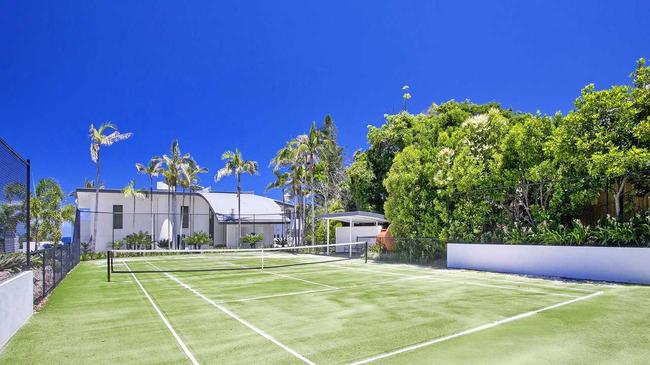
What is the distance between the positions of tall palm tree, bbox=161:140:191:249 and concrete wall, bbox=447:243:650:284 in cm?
2518

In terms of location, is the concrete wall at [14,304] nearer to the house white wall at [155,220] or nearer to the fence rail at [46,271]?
the fence rail at [46,271]

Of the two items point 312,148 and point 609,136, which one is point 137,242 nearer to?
point 312,148

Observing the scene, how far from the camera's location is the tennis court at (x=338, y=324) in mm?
5820

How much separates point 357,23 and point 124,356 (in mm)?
31124

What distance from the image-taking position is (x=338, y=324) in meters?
7.60

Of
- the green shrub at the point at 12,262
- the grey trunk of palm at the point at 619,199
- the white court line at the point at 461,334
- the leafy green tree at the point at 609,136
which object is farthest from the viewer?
the grey trunk of palm at the point at 619,199

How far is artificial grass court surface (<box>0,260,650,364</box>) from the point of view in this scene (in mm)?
5793

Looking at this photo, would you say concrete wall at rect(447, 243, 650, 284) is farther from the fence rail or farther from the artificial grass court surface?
the fence rail

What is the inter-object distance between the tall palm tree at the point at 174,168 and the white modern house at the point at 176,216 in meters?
0.70

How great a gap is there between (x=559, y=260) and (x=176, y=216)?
109 ft

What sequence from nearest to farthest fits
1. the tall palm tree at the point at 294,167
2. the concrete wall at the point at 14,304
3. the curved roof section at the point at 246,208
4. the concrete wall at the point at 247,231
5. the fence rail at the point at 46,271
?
the concrete wall at the point at 14,304, the fence rail at the point at 46,271, the tall palm tree at the point at 294,167, the curved roof section at the point at 246,208, the concrete wall at the point at 247,231

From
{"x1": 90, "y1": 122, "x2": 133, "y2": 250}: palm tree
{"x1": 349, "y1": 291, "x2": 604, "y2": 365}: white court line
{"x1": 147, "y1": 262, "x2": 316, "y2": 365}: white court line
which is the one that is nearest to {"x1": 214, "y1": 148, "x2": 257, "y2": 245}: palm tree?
{"x1": 90, "y1": 122, "x2": 133, "y2": 250}: palm tree

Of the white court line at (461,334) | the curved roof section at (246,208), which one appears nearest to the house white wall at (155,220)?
the curved roof section at (246,208)

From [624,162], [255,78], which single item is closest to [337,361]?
[624,162]
